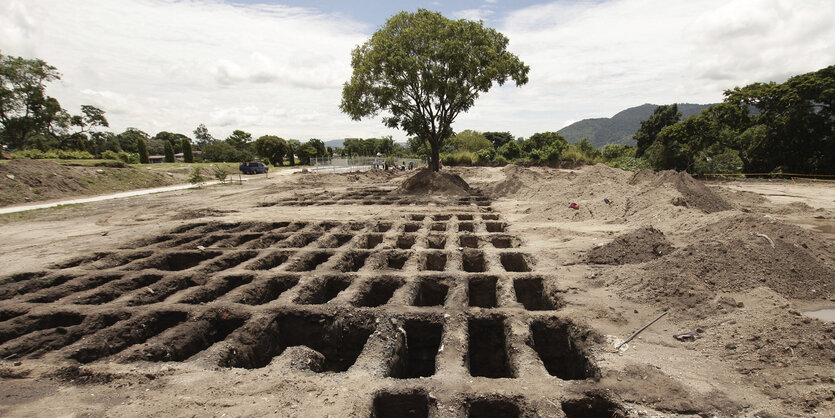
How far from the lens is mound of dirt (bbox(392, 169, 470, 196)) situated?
2025 cm

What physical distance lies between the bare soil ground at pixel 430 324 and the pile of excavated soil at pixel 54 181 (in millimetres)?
13113

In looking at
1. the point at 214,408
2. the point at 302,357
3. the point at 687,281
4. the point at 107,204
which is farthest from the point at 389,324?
the point at 107,204

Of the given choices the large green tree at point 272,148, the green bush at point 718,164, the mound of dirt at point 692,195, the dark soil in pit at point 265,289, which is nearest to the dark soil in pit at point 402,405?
the dark soil in pit at point 265,289

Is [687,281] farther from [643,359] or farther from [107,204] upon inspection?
[107,204]

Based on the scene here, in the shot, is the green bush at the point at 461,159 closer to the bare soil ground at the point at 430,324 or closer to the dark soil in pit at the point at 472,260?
the bare soil ground at the point at 430,324

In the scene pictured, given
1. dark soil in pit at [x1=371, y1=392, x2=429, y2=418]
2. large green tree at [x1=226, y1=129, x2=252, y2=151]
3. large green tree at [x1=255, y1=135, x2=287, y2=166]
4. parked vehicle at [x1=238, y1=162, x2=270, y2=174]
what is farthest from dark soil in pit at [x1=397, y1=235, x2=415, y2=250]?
large green tree at [x1=226, y1=129, x2=252, y2=151]

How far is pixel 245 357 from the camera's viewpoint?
15.2ft

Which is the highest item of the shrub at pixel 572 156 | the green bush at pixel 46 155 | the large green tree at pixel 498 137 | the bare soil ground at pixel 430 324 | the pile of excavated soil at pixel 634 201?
the large green tree at pixel 498 137

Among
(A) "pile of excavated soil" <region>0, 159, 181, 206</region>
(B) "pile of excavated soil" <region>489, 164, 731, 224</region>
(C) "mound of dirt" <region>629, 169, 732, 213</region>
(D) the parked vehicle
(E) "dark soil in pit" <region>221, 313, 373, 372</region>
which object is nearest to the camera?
(E) "dark soil in pit" <region>221, 313, 373, 372</region>

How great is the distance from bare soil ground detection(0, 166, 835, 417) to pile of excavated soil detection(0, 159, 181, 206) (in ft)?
43.0

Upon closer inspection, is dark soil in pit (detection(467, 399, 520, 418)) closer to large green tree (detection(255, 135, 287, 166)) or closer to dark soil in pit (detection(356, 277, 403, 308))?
dark soil in pit (detection(356, 277, 403, 308))

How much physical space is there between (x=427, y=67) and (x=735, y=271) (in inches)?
713

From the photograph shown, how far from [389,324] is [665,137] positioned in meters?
31.4

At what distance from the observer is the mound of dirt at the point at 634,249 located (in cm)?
703
